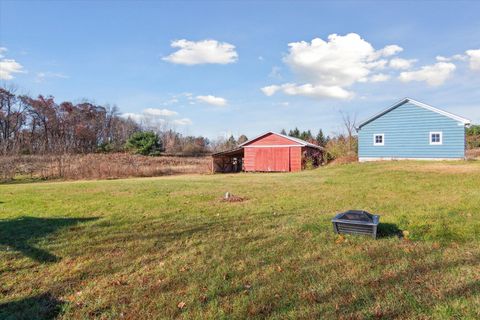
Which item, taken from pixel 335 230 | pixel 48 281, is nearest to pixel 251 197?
pixel 335 230

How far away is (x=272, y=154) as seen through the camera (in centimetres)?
2659

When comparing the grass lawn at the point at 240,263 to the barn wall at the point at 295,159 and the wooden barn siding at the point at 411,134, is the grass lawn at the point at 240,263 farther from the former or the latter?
the barn wall at the point at 295,159

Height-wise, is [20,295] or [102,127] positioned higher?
[102,127]

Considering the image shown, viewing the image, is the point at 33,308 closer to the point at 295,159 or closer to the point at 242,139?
the point at 295,159

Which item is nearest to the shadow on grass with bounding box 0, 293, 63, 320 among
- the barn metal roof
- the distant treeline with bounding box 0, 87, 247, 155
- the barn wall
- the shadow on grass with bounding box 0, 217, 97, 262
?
the shadow on grass with bounding box 0, 217, 97, 262

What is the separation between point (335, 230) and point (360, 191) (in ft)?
16.8

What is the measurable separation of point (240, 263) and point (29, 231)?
171 inches

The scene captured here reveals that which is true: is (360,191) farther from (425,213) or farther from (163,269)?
(163,269)

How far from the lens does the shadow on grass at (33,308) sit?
2.93 m

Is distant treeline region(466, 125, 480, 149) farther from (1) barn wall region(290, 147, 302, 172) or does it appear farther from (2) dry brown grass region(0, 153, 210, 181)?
(2) dry brown grass region(0, 153, 210, 181)

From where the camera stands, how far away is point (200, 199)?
9188 mm

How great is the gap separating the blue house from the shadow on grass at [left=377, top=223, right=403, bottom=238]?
17954mm

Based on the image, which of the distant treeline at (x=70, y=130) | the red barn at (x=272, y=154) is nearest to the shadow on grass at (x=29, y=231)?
the red barn at (x=272, y=154)

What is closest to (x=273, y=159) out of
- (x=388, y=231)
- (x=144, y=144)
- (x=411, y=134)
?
(x=411, y=134)
